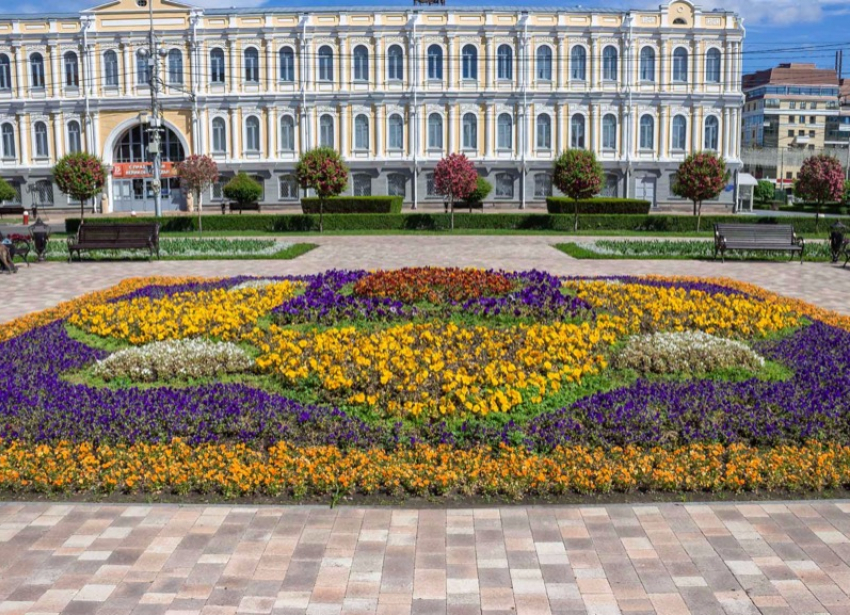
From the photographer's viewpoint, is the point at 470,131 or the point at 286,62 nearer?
the point at 286,62

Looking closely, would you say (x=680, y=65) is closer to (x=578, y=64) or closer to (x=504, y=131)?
(x=578, y=64)

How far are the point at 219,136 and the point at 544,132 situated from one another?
1813cm

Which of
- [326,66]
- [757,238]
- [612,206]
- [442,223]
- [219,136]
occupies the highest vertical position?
[326,66]

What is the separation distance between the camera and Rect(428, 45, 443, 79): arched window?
154 ft

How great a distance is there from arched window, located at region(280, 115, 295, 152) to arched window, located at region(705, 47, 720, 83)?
23.2m

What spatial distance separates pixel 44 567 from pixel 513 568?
2.55m

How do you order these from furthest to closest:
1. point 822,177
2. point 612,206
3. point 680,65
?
point 680,65, point 612,206, point 822,177

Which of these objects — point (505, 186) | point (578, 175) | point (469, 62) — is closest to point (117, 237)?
point (578, 175)

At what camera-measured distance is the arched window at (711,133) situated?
1876 inches

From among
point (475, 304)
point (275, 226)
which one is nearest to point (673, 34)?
point (275, 226)

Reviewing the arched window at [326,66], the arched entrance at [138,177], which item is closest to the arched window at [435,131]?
the arched window at [326,66]

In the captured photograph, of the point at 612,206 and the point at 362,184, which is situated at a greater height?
the point at 362,184

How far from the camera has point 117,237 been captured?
20.8m

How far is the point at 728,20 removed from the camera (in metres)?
46.8
